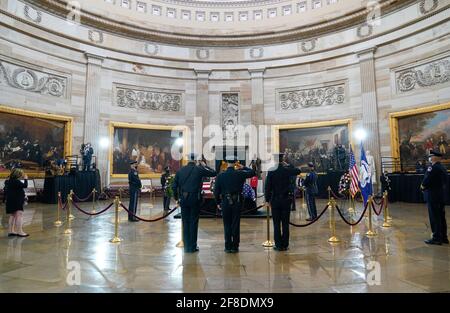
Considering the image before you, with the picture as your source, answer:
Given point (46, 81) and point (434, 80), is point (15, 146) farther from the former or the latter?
point (434, 80)

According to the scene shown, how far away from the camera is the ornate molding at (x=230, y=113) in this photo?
2208cm

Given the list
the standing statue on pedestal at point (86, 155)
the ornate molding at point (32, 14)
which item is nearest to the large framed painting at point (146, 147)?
the standing statue on pedestal at point (86, 155)

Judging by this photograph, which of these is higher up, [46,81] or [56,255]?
[46,81]

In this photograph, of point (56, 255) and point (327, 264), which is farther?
point (56, 255)

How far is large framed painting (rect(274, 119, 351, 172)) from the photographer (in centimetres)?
1858

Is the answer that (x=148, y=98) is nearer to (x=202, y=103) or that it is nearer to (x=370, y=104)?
(x=202, y=103)

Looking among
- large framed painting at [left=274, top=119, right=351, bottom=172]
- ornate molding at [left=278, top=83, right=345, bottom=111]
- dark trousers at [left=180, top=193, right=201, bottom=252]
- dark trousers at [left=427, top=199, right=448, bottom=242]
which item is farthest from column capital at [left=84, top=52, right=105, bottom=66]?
dark trousers at [left=427, top=199, right=448, bottom=242]

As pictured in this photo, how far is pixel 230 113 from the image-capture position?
22312 millimetres

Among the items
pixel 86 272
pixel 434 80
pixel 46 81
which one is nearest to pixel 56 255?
pixel 86 272

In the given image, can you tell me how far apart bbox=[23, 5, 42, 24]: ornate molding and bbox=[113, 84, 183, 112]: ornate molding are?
545 centimetres

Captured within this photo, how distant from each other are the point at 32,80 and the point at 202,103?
414 inches
